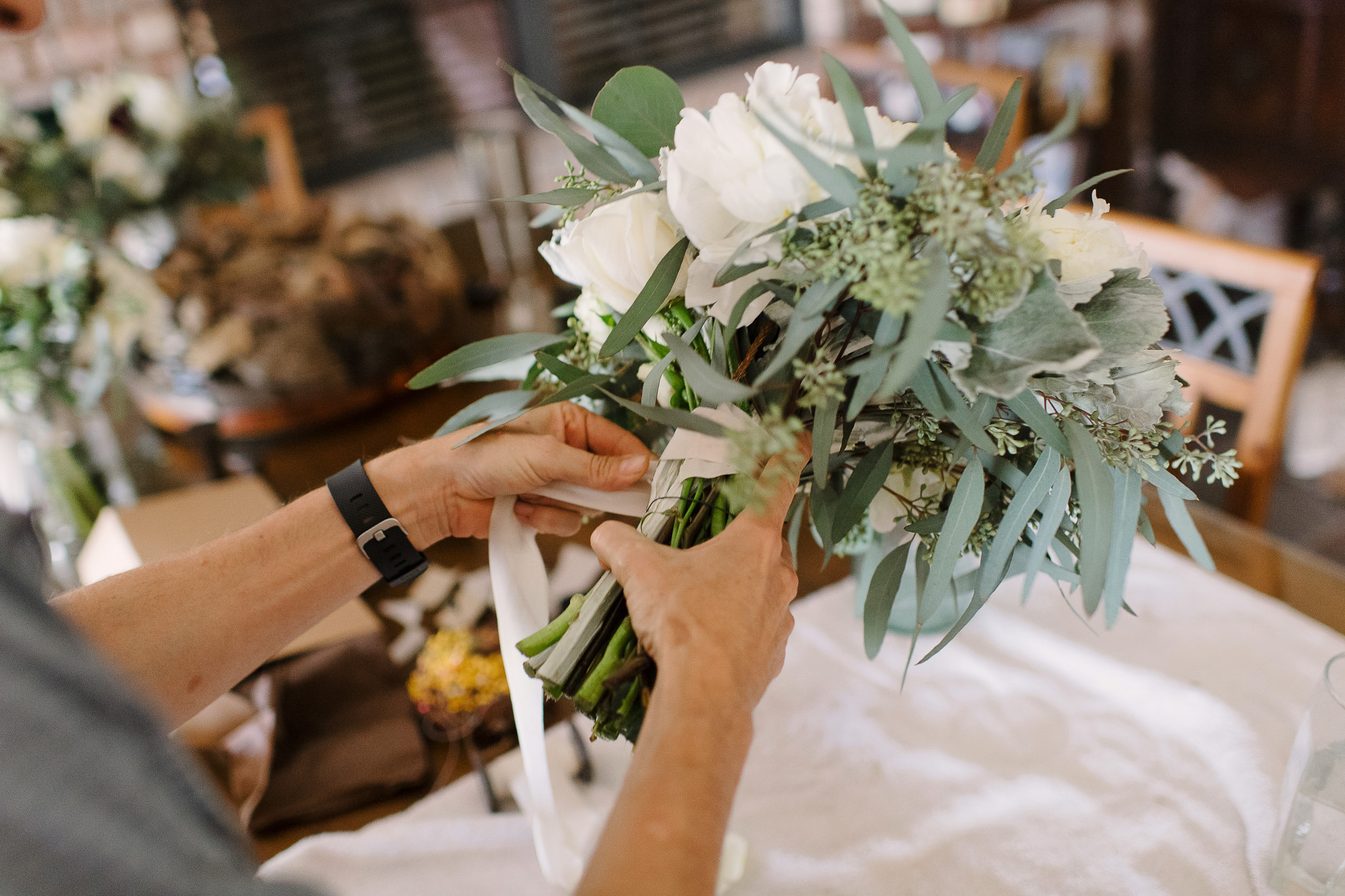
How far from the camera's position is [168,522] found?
130 cm

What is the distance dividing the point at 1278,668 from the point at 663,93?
0.78 m

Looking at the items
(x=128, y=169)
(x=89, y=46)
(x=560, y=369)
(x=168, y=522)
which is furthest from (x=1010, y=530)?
(x=89, y=46)

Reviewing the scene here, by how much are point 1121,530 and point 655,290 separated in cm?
39

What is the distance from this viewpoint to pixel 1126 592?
988 mm

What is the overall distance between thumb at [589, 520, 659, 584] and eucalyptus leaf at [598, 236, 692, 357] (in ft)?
0.45

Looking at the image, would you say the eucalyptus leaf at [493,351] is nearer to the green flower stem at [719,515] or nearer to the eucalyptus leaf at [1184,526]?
the green flower stem at [719,515]

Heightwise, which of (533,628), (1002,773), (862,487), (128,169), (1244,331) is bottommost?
(1002,773)

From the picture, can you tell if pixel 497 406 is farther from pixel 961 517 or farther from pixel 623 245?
pixel 961 517

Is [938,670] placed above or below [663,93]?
below

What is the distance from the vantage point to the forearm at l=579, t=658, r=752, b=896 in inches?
17.9

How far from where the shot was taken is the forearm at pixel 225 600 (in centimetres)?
77

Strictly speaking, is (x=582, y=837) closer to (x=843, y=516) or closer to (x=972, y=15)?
(x=843, y=516)

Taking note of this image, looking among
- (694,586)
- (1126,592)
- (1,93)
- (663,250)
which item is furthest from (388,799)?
(1,93)

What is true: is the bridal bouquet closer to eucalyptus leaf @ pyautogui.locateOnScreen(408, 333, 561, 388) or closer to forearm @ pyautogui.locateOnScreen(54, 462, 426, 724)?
eucalyptus leaf @ pyautogui.locateOnScreen(408, 333, 561, 388)
